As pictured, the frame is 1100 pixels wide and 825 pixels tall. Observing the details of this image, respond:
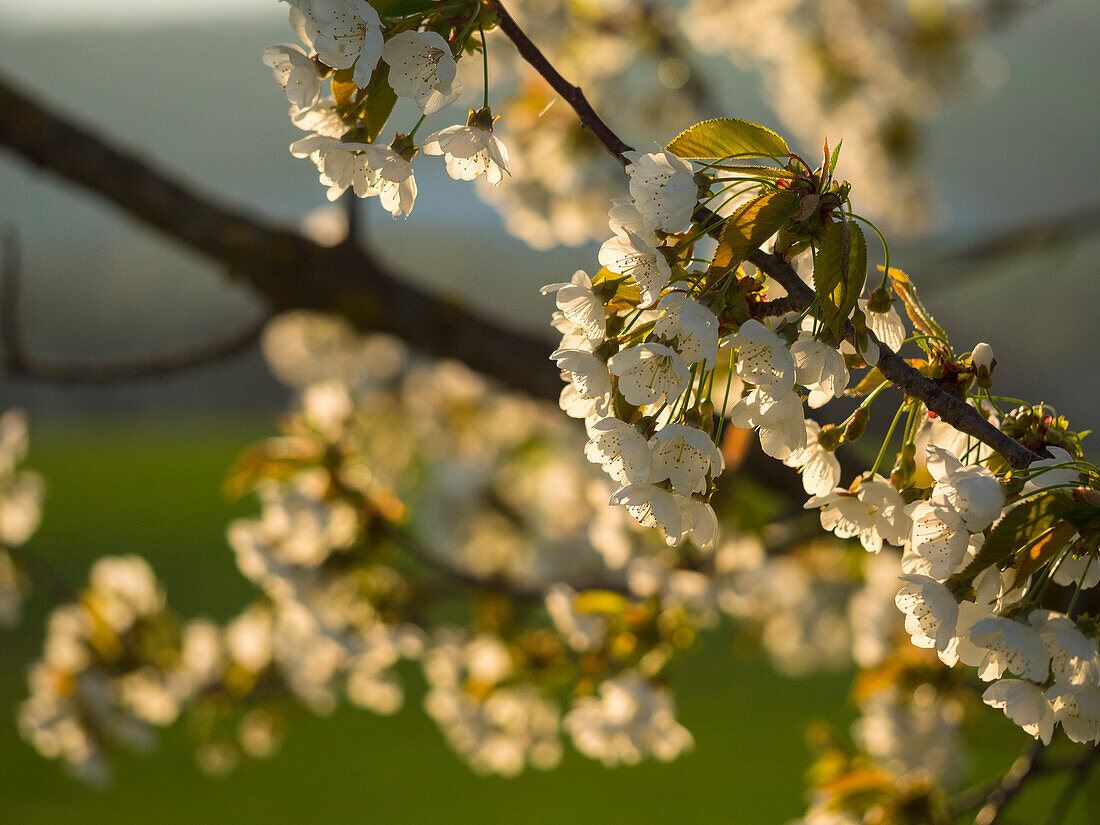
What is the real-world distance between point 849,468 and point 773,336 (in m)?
0.66

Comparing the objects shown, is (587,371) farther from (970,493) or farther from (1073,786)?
(1073,786)

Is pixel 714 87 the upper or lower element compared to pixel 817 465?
upper

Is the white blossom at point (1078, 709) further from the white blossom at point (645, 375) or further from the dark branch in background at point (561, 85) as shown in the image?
the dark branch in background at point (561, 85)

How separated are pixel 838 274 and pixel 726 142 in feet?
0.31

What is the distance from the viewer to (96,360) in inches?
53.8

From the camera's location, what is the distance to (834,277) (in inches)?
17.8

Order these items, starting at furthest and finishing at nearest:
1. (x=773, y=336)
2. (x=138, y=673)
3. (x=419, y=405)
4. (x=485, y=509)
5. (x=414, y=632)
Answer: (x=419, y=405) < (x=485, y=509) < (x=138, y=673) < (x=414, y=632) < (x=773, y=336)

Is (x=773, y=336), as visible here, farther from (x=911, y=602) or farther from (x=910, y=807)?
(x=910, y=807)

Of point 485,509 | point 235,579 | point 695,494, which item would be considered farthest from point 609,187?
point 235,579

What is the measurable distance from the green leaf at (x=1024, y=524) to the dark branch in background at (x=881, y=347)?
0.03 metres

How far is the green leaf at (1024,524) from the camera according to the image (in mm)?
457

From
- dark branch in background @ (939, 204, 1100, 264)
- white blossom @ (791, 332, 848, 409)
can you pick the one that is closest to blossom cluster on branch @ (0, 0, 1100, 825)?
white blossom @ (791, 332, 848, 409)

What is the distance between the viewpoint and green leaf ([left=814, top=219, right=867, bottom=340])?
451mm

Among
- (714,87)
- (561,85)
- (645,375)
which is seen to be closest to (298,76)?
(561,85)
